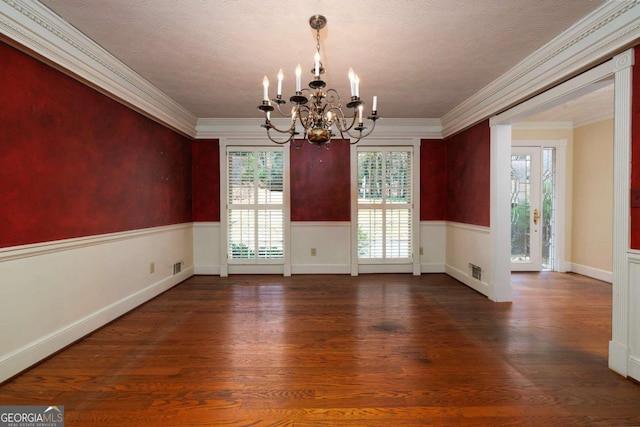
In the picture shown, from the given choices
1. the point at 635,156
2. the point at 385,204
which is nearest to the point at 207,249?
the point at 385,204

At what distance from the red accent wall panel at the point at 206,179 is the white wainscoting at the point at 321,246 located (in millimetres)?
1411

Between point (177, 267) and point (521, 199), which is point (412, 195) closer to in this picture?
point (521, 199)

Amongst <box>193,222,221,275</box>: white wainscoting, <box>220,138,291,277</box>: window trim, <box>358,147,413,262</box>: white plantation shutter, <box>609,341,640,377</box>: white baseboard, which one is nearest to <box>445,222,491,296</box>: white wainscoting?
<box>358,147,413,262</box>: white plantation shutter

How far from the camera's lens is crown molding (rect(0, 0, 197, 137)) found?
74.2 inches

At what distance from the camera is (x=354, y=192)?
4844 mm

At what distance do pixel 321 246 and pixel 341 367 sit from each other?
2.87 metres

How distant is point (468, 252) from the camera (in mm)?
4223

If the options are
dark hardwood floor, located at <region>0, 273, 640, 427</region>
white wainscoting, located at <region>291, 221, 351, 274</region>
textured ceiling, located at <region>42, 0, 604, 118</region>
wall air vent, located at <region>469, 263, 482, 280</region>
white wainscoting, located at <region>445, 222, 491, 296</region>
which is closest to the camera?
dark hardwood floor, located at <region>0, 273, 640, 427</region>

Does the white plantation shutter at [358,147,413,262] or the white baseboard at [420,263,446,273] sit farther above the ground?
the white plantation shutter at [358,147,413,262]

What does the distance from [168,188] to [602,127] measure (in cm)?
660

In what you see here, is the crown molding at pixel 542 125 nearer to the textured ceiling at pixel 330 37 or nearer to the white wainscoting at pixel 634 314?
the textured ceiling at pixel 330 37

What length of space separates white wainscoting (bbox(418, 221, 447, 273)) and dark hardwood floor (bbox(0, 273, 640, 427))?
5.01 ft

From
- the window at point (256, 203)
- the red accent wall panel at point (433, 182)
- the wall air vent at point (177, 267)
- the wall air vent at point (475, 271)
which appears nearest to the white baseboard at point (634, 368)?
the wall air vent at point (475, 271)

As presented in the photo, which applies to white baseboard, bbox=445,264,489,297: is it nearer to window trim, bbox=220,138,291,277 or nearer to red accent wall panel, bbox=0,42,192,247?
window trim, bbox=220,138,291,277
